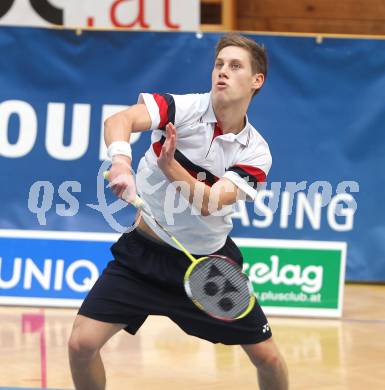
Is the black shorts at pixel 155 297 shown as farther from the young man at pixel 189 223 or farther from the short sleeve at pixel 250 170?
the short sleeve at pixel 250 170

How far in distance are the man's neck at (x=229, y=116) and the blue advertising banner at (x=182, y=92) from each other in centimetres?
384

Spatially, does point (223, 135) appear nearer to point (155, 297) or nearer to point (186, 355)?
point (155, 297)

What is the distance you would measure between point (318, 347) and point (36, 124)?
122 inches

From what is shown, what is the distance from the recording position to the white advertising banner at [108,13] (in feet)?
30.2

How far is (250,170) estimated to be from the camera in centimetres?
460

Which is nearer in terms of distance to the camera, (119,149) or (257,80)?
(119,149)

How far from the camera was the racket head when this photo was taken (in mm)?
4457

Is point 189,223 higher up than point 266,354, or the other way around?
point 189,223

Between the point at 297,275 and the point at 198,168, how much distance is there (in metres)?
3.25

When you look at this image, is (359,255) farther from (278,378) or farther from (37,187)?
(278,378)

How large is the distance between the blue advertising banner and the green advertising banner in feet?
2.73

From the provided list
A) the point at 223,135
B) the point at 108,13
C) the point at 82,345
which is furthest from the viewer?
the point at 108,13

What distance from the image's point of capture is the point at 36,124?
8461 mm

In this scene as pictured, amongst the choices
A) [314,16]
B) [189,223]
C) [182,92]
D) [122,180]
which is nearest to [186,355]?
[189,223]
